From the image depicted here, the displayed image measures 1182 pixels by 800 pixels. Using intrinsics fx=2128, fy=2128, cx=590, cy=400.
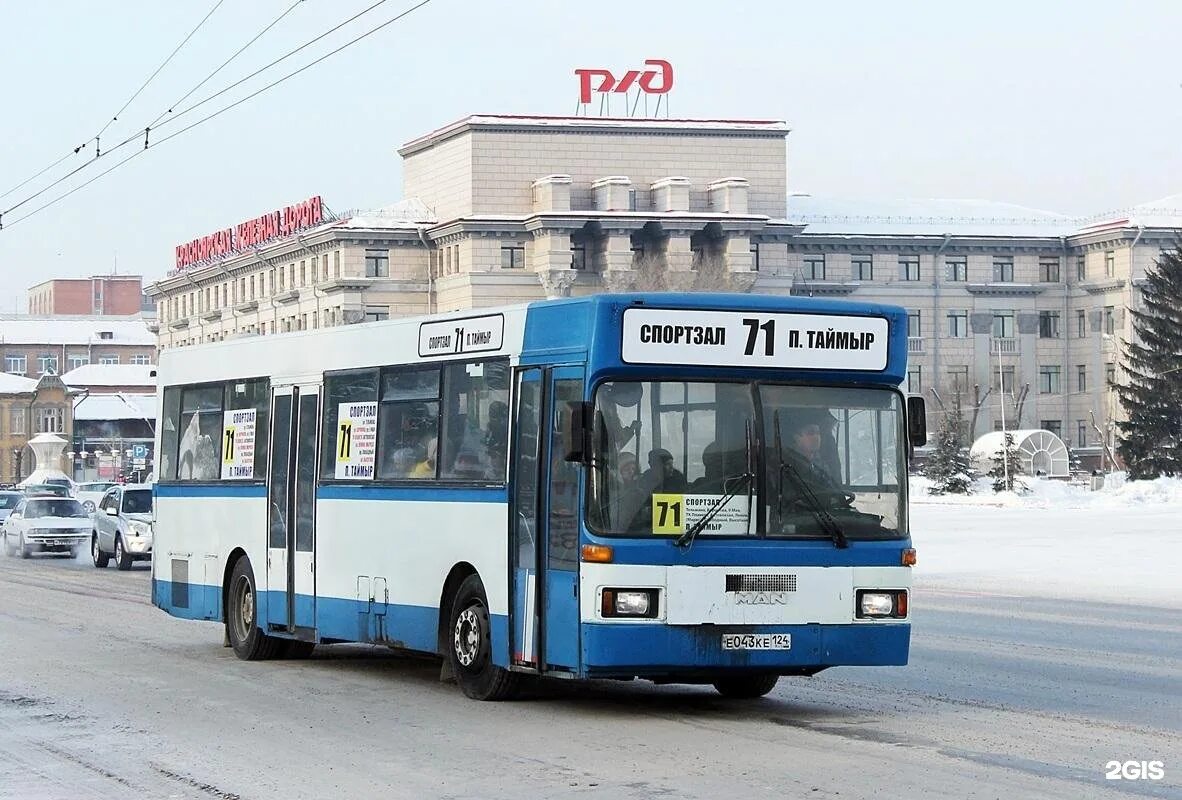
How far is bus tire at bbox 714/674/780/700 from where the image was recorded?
47.2ft

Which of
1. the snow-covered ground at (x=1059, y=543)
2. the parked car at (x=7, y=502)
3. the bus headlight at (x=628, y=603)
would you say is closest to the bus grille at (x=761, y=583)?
the bus headlight at (x=628, y=603)

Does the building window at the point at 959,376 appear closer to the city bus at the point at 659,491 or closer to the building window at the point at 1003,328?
the building window at the point at 1003,328

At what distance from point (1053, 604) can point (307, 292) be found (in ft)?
320

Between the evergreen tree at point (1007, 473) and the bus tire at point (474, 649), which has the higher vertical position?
the evergreen tree at point (1007, 473)

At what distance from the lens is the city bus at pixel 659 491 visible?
12828 mm

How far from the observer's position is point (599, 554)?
12.8 metres

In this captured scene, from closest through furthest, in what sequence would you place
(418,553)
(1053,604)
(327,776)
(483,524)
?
(327,776) → (483,524) → (418,553) → (1053,604)

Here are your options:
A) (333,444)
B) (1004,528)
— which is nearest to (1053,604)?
(333,444)

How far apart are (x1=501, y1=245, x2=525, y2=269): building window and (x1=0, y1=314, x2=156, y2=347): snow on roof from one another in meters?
80.0

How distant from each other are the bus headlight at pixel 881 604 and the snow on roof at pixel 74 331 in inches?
7004

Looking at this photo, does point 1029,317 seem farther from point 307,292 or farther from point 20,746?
point 20,746

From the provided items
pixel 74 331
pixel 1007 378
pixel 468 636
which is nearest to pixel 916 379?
pixel 1007 378

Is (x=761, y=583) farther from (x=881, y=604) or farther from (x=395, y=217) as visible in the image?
(x=395, y=217)

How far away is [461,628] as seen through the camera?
14.5 metres
